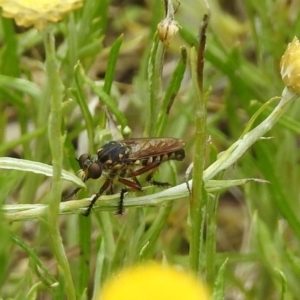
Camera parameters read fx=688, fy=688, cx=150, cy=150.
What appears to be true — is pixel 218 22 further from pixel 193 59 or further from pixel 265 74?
pixel 193 59

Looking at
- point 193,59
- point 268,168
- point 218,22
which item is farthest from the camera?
point 218,22

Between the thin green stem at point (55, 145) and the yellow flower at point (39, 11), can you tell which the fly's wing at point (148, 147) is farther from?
the yellow flower at point (39, 11)

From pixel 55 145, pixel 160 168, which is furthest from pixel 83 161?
pixel 55 145

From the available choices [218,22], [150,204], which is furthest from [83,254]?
[218,22]

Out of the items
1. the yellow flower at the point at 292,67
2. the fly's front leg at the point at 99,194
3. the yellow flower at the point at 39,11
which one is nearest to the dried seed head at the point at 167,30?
the yellow flower at the point at 292,67

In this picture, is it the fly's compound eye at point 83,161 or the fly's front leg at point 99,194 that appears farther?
the fly's compound eye at point 83,161

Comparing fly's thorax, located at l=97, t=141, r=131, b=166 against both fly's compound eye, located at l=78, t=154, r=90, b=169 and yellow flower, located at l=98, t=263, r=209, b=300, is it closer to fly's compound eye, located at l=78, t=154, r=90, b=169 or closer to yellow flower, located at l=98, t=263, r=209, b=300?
fly's compound eye, located at l=78, t=154, r=90, b=169
